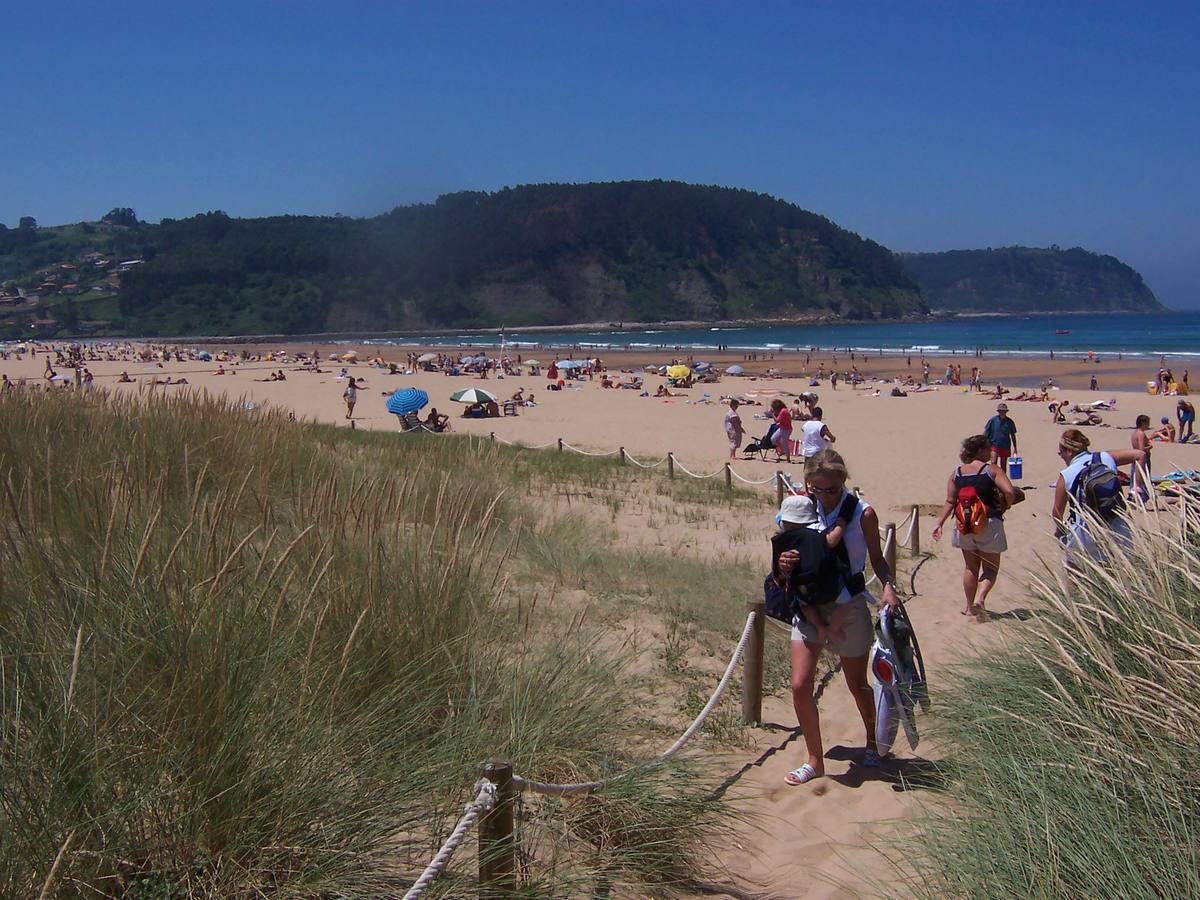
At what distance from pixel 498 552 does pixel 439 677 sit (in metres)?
2.79

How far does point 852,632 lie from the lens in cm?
417

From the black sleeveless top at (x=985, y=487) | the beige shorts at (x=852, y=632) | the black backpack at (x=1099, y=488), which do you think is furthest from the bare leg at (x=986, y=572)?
the beige shorts at (x=852, y=632)

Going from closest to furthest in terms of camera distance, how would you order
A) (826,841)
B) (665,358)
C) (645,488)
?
(826,841), (645,488), (665,358)

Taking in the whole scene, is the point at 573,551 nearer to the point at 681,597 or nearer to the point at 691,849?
the point at 681,597

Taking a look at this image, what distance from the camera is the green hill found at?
13088 centimetres

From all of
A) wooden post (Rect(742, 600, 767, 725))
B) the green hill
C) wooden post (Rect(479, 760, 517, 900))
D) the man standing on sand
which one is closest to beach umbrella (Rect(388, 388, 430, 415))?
the man standing on sand

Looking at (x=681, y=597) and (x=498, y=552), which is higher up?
(x=498, y=552)

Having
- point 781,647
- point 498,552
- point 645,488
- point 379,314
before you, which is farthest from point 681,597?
point 379,314

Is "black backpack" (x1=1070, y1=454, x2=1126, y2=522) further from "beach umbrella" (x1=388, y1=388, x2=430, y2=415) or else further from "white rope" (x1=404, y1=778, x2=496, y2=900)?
"beach umbrella" (x1=388, y1=388, x2=430, y2=415)

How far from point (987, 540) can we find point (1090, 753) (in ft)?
14.3

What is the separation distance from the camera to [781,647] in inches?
236

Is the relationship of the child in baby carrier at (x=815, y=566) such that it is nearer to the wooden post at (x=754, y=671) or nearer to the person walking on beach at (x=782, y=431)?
the wooden post at (x=754, y=671)

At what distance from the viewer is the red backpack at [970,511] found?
269 inches

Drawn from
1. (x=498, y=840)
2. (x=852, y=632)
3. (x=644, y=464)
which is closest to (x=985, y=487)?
(x=852, y=632)
